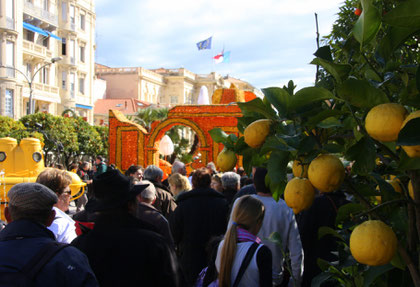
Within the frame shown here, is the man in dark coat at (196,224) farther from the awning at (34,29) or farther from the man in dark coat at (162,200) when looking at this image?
the awning at (34,29)

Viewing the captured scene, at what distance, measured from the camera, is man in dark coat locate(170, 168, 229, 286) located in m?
4.50

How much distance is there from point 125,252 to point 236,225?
815 millimetres

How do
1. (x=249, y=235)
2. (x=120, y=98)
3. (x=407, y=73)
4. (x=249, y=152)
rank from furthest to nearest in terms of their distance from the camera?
(x=120, y=98) → (x=249, y=235) → (x=249, y=152) → (x=407, y=73)

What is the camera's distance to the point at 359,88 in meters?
1.06

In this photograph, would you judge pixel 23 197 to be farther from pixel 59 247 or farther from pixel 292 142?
pixel 292 142

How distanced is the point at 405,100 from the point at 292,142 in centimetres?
29

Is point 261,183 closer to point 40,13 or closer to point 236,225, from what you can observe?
point 236,225

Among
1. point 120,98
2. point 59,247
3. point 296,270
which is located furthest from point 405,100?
point 120,98

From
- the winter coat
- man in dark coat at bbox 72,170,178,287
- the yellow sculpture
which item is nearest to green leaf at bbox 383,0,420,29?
the winter coat

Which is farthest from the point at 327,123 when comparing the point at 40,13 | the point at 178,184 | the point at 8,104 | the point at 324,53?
the point at 40,13

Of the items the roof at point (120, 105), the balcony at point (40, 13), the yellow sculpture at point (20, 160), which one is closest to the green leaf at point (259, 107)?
the yellow sculpture at point (20, 160)

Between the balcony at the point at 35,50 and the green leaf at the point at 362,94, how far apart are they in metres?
37.3

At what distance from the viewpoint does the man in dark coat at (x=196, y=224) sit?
14.8ft

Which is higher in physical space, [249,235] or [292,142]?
[292,142]
